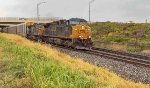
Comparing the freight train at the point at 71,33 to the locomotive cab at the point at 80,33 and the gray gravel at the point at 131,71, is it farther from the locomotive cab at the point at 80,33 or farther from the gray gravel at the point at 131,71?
the gray gravel at the point at 131,71

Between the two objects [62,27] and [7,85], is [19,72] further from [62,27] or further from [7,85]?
[62,27]

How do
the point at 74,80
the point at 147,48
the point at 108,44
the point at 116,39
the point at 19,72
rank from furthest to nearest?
1. the point at 116,39
2. the point at 108,44
3. the point at 147,48
4. the point at 19,72
5. the point at 74,80

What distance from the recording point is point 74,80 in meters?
9.10

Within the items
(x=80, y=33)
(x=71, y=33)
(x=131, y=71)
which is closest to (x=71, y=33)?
(x=71, y=33)

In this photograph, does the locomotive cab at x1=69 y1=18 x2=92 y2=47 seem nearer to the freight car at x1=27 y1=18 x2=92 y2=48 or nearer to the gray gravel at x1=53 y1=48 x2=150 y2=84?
the freight car at x1=27 y1=18 x2=92 y2=48

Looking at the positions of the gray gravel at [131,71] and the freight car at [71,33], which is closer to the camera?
the gray gravel at [131,71]

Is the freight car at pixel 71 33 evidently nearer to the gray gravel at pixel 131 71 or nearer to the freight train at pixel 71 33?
the freight train at pixel 71 33

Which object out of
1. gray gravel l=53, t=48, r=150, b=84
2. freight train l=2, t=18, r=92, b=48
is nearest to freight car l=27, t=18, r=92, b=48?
freight train l=2, t=18, r=92, b=48

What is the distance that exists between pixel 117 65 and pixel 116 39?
1100 inches

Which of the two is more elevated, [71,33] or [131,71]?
[71,33]

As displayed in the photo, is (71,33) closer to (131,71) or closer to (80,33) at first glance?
(80,33)

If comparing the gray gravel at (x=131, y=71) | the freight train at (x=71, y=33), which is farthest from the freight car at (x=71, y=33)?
the gray gravel at (x=131, y=71)

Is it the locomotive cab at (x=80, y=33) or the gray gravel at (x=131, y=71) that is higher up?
the locomotive cab at (x=80, y=33)

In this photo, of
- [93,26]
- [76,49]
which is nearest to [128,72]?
[76,49]
